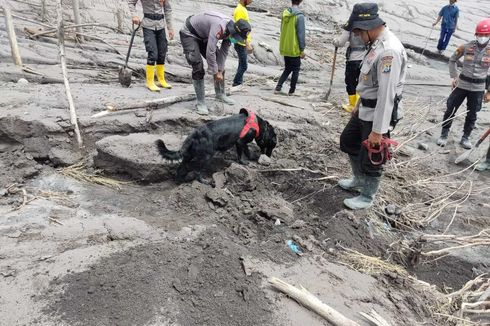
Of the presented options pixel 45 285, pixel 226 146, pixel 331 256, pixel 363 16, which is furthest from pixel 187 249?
pixel 363 16

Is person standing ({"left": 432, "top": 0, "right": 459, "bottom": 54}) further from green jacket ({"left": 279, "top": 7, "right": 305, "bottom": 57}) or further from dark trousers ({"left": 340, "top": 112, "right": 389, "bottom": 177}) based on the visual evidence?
dark trousers ({"left": 340, "top": 112, "right": 389, "bottom": 177})

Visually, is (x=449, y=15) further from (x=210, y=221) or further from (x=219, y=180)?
(x=210, y=221)

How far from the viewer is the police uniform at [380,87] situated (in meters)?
3.42

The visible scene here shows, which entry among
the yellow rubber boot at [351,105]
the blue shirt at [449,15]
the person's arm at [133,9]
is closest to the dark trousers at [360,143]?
the yellow rubber boot at [351,105]

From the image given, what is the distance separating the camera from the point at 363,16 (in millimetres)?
3510

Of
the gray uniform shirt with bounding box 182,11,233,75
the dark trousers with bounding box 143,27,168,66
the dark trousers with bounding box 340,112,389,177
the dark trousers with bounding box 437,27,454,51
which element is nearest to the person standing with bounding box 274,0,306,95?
the gray uniform shirt with bounding box 182,11,233,75

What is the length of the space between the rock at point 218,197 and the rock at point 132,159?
0.83 m

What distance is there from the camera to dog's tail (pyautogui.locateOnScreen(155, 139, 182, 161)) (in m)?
4.28

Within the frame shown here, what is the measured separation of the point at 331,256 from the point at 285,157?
2214 millimetres

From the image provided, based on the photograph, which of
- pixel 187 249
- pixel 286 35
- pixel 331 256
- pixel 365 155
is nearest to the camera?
pixel 187 249

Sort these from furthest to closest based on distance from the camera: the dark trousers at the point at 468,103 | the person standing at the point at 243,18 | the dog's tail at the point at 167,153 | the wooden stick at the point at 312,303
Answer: the person standing at the point at 243,18 < the dark trousers at the point at 468,103 < the dog's tail at the point at 167,153 < the wooden stick at the point at 312,303

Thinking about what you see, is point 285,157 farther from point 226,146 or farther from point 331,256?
point 331,256

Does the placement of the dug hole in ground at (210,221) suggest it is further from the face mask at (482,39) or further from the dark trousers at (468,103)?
the face mask at (482,39)

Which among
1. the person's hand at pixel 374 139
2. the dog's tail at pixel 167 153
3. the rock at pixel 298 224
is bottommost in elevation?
the rock at pixel 298 224
